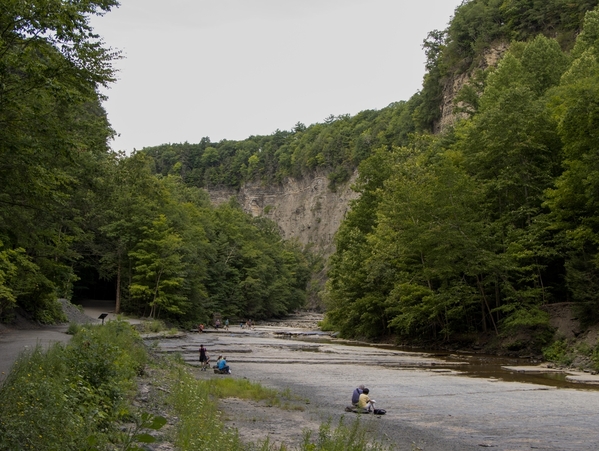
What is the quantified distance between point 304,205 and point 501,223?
361 feet

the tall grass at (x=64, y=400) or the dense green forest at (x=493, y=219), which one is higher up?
the dense green forest at (x=493, y=219)

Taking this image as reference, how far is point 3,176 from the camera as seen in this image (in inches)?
489

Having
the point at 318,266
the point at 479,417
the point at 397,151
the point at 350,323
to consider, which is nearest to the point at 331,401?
the point at 479,417

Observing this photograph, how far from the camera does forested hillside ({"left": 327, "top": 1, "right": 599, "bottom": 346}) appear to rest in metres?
29.1

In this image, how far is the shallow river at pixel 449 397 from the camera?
11.3 meters

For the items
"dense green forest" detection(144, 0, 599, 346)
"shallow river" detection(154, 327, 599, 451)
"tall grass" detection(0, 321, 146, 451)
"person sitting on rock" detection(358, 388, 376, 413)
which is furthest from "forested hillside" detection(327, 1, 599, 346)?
"tall grass" detection(0, 321, 146, 451)

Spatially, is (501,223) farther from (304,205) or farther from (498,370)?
(304,205)

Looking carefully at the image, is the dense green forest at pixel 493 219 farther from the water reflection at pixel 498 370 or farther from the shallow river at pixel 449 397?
the shallow river at pixel 449 397

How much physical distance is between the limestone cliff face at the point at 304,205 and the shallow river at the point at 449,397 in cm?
9582

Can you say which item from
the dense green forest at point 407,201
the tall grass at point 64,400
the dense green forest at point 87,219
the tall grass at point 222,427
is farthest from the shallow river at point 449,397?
the dense green forest at point 87,219

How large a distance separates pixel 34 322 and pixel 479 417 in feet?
84.0

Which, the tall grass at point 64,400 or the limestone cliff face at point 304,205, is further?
the limestone cliff face at point 304,205

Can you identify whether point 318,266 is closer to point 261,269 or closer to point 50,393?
point 261,269

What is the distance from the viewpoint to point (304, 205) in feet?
474
